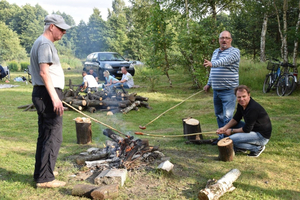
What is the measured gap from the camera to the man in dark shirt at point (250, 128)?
4.22m

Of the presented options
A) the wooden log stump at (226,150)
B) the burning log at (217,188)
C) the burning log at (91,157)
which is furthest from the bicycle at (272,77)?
the burning log at (91,157)

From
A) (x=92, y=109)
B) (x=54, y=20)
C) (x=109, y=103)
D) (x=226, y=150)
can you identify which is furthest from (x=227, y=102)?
(x=92, y=109)

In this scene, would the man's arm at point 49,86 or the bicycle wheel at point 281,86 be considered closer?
the man's arm at point 49,86

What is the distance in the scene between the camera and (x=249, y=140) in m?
4.38

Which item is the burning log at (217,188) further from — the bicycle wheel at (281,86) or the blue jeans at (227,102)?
the bicycle wheel at (281,86)

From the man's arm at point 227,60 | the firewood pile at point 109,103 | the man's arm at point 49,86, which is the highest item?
the man's arm at point 227,60

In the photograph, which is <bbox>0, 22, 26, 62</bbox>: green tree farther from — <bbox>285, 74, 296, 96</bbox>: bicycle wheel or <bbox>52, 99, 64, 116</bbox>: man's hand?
<bbox>52, 99, 64, 116</bbox>: man's hand

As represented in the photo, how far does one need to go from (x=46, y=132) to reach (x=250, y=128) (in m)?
2.94

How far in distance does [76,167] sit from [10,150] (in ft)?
5.37

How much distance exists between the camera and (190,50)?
11.3 meters

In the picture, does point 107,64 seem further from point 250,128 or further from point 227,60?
point 250,128

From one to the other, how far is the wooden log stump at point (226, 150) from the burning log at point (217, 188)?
0.69 meters

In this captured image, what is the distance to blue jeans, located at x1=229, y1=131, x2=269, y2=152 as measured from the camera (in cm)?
435

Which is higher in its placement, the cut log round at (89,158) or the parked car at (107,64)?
the parked car at (107,64)
